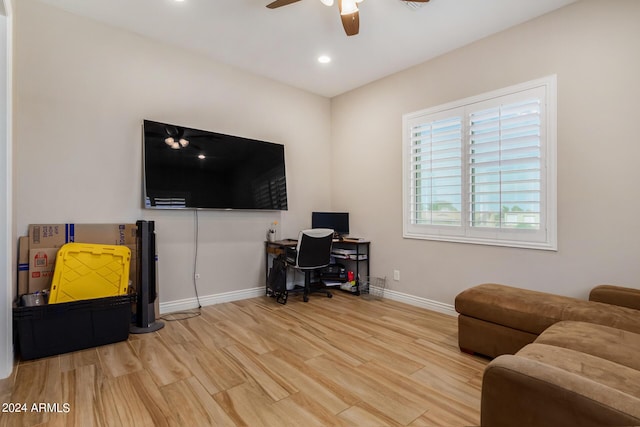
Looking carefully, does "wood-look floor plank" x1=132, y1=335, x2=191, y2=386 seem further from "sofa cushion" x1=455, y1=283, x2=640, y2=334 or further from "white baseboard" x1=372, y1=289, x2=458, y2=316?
"white baseboard" x1=372, y1=289, x2=458, y2=316

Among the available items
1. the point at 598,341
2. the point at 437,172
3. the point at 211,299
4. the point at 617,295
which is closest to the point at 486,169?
the point at 437,172

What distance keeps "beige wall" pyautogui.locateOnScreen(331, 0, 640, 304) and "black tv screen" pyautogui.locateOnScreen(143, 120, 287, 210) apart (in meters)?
1.92

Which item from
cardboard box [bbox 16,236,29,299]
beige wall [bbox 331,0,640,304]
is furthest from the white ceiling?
cardboard box [bbox 16,236,29,299]

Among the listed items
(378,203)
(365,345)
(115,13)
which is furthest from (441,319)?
(115,13)

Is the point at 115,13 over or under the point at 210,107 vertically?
over

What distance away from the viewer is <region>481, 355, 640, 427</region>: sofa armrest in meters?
0.98

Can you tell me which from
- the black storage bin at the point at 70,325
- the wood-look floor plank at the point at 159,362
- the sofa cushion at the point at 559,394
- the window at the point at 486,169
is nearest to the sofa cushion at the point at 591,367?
the sofa cushion at the point at 559,394

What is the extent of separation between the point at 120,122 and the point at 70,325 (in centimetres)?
192

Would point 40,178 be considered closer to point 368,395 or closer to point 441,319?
point 368,395

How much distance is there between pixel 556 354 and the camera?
1.49m

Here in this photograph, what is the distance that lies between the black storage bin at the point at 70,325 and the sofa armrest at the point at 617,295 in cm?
378

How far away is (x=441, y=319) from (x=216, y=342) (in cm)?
228

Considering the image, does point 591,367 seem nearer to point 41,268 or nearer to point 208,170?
point 208,170

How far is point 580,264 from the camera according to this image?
8.68ft
